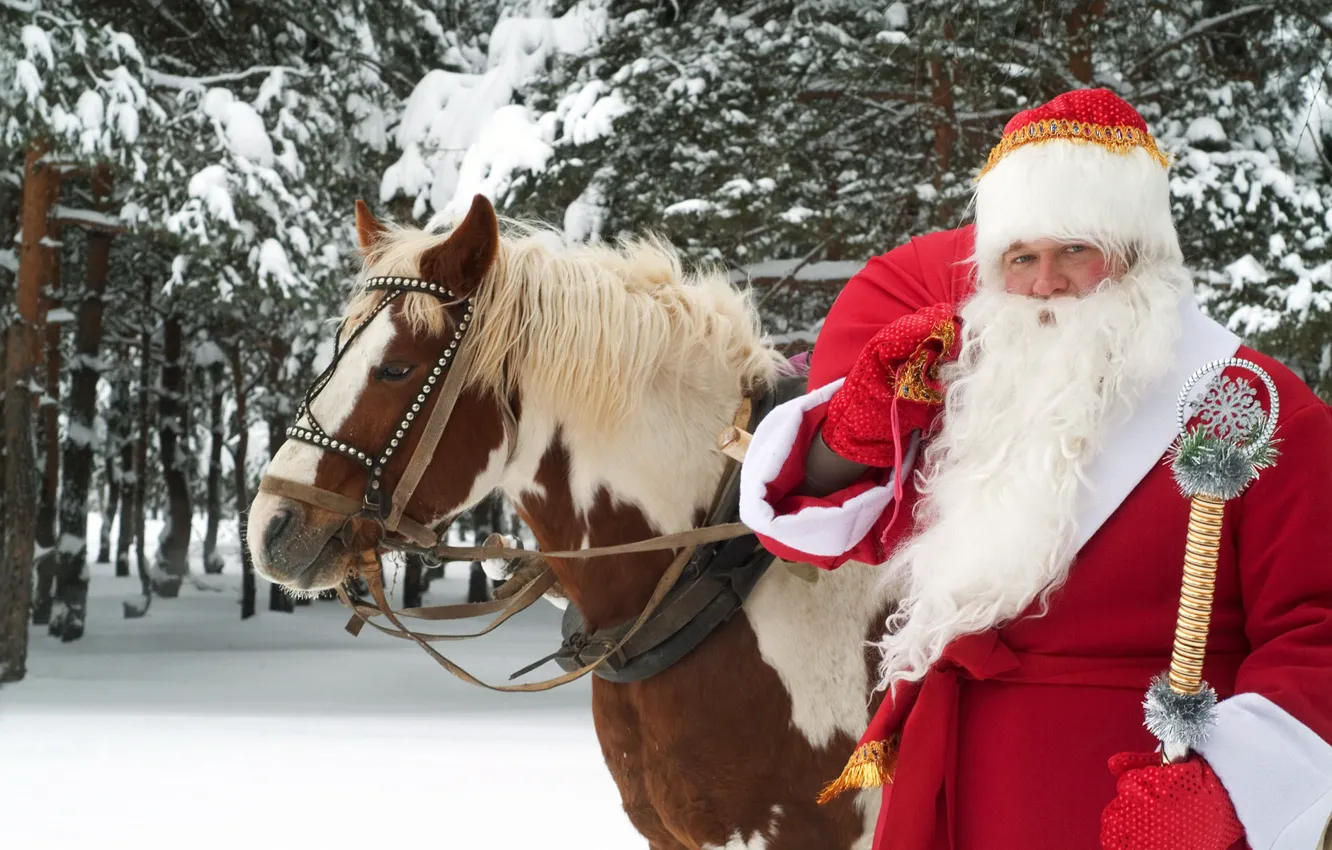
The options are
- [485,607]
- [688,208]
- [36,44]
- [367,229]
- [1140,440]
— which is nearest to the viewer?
[1140,440]

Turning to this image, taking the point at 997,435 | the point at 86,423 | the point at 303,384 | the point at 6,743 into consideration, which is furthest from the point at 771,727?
the point at 86,423

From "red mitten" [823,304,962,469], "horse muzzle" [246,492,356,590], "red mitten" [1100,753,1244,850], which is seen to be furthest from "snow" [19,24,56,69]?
"red mitten" [1100,753,1244,850]

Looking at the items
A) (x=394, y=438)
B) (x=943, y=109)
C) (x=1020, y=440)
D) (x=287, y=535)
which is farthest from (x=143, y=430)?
(x=1020, y=440)

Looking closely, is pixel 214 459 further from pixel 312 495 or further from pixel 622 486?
pixel 622 486

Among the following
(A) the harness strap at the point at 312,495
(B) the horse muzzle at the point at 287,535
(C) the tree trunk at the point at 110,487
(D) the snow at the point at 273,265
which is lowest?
(C) the tree trunk at the point at 110,487

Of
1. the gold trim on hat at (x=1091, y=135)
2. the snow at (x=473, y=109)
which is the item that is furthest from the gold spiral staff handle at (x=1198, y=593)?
the snow at (x=473, y=109)

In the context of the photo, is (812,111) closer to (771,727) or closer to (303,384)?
(771,727)

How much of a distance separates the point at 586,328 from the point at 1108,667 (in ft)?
4.48

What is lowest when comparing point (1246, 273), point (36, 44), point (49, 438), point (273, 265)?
point (49, 438)

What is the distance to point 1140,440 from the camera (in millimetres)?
1593

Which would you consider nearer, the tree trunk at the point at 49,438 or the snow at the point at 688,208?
the snow at the point at 688,208

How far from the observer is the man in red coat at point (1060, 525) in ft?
4.71

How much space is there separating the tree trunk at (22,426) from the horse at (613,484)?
330 inches

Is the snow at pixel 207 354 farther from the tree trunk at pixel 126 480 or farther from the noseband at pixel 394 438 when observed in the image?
the noseband at pixel 394 438
